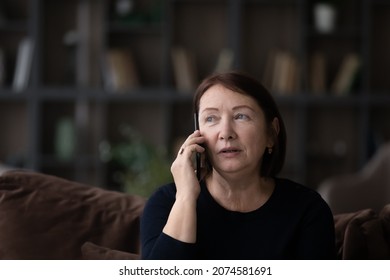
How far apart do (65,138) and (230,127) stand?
13.9 ft

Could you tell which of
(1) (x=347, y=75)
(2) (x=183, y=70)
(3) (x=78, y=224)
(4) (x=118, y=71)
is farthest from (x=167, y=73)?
(3) (x=78, y=224)

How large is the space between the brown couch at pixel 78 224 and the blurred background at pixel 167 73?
352 cm

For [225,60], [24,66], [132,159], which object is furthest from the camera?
[225,60]

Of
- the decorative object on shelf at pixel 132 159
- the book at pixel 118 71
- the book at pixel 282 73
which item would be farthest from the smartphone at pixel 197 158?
the book at pixel 282 73

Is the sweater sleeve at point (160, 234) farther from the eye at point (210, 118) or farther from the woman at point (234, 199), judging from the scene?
the eye at point (210, 118)

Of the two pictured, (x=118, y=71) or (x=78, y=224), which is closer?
(x=78, y=224)

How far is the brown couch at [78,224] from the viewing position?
175cm

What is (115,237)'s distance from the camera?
187 cm

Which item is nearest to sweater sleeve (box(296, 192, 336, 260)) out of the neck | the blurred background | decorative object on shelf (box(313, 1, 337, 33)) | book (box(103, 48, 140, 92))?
the neck

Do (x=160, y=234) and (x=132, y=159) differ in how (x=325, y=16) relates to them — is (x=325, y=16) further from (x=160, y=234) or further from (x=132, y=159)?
(x=160, y=234)

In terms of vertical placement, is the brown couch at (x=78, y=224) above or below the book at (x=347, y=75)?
below

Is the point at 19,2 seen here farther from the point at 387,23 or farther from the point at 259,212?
the point at 259,212

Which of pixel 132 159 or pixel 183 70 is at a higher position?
pixel 183 70

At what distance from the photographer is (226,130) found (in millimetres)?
1518
